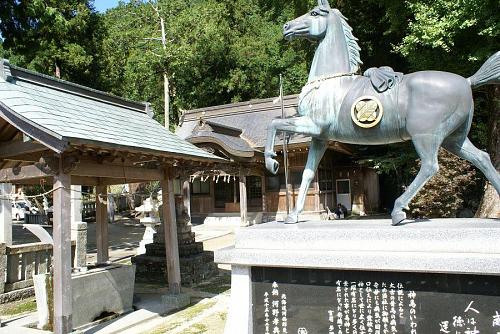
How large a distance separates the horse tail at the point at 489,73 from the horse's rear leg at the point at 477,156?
58cm

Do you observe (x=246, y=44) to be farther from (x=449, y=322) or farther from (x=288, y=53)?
(x=449, y=322)

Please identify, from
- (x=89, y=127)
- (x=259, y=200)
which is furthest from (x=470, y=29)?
(x=259, y=200)

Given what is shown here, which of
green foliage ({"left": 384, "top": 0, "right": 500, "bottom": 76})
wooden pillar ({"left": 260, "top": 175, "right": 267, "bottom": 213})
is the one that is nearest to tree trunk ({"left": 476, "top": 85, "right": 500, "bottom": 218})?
green foliage ({"left": 384, "top": 0, "right": 500, "bottom": 76})

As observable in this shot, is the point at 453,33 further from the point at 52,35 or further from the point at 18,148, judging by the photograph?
the point at 52,35

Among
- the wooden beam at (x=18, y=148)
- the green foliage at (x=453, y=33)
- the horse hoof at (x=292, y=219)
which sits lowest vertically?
the horse hoof at (x=292, y=219)

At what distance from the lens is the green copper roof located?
5.66m

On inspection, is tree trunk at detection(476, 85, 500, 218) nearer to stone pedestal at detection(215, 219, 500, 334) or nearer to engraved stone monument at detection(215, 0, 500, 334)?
engraved stone monument at detection(215, 0, 500, 334)

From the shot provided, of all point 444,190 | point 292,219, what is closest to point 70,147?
point 292,219

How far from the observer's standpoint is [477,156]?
3.99 m

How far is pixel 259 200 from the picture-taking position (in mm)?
22406

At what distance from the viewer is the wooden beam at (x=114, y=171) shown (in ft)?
22.0

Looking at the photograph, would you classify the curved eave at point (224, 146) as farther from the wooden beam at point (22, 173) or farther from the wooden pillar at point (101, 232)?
the wooden beam at point (22, 173)

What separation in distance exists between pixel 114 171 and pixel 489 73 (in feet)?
20.1

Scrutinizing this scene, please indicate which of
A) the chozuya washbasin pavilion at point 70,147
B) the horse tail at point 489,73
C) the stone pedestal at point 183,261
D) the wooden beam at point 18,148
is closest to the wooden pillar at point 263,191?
the stone pedestal at point 183,261
